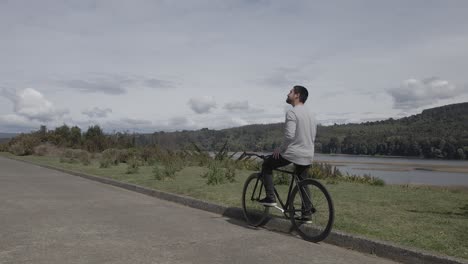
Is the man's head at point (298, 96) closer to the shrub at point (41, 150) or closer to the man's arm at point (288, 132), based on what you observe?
the man's arm at point (288, 132)

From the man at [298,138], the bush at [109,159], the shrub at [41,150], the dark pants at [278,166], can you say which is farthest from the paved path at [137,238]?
the shrub at [41,150]

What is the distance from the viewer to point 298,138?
6191mm

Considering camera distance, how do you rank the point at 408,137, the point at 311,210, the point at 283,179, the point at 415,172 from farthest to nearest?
the point at 408,137 < the point at 415,172 < the point at 283,179 < the point at 311,210

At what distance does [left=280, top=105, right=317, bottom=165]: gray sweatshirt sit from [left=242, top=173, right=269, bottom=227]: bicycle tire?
999 mm

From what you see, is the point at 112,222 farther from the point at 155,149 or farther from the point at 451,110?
the point at 451,110

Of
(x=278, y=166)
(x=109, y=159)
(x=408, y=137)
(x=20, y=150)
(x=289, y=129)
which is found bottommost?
(x=109, y=159)

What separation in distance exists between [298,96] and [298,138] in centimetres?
70

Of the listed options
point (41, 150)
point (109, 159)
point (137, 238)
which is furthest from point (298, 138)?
point (41, 150)

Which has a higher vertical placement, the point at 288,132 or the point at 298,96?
the point at 298,96

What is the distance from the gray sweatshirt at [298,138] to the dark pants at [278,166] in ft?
0.50

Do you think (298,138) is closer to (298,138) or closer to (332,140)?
→ (298,138)

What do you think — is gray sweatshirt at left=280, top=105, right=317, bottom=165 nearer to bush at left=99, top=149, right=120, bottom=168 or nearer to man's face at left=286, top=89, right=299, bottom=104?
man's face at left=286, top=89, right=299, bottom=104

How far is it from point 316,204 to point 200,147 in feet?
54.6

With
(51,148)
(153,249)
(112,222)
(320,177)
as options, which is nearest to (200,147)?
(320,177)
